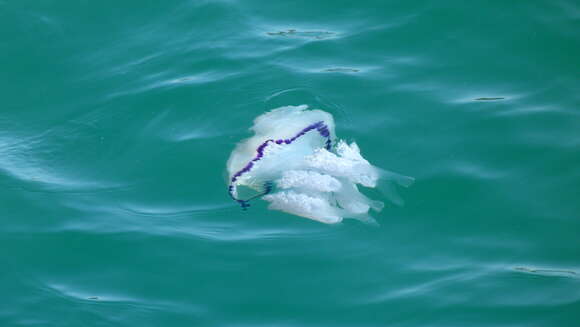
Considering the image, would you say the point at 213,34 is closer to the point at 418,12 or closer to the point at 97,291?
the point at 418,12

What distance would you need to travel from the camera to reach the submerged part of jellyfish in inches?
238

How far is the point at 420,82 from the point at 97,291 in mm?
4659

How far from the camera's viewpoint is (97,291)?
5.52 meters

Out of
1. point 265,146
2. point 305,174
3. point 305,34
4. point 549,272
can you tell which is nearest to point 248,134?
point 265,146

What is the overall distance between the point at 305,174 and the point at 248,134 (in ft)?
3.65

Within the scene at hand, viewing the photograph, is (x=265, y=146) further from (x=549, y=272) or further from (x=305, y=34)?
(x=549, y=272)

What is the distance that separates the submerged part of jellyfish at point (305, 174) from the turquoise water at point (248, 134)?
6.2 inches

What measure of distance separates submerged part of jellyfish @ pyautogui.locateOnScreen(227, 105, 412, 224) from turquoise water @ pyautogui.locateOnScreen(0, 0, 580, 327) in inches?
6.2

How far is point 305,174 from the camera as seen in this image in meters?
6.21

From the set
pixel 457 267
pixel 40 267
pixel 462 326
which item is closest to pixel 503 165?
pixel 457 267

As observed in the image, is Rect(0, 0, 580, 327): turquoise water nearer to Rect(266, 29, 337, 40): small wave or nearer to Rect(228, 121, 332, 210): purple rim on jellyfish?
Rect(266, 29, 337, 40): small wave

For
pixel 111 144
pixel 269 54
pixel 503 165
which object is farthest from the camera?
pixel 269 54

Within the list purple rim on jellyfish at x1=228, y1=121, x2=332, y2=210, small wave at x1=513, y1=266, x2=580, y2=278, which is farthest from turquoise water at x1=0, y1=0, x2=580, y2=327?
purple rim on jellyfish at x1=228, y1=121, x2=332, y2=210

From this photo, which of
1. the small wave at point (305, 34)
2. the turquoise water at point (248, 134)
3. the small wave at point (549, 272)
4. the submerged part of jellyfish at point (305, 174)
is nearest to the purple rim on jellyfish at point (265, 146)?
the submerged part of jellyfish at point (305, 174)
